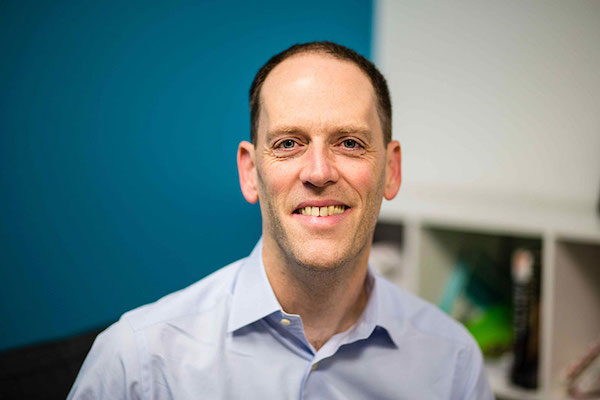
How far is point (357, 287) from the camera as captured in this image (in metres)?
1.30

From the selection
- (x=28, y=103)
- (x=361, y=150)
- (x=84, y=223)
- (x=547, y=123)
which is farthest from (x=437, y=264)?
(x=28, y=103)

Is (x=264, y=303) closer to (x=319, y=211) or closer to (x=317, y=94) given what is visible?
(x=319, y=211)

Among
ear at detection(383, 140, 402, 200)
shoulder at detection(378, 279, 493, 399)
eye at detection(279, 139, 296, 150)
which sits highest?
eye at detection(279, 139, 296, 150)

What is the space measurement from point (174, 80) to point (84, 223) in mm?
605

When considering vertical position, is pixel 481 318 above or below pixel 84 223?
below

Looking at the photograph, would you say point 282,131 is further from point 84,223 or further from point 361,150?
point 84,223

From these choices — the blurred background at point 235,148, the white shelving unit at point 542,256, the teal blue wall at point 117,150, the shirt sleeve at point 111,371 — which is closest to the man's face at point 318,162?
the shirt sleeve at point 111,371

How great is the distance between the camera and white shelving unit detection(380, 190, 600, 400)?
187 cm

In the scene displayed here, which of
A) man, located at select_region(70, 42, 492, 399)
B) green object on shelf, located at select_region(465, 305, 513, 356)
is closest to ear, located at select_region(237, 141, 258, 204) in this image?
man, located at select_region(70, 42, 492, 399)

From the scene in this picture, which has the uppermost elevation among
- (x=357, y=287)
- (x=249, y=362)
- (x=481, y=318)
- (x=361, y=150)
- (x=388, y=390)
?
(x=361, y=150)

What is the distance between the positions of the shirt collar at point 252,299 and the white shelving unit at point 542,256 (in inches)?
42.0

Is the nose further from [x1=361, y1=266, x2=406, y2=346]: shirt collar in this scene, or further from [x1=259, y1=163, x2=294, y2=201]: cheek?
[x1=361, y1=266, x2=406, y2=346]: shirt collar

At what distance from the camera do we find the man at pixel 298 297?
1.13 m

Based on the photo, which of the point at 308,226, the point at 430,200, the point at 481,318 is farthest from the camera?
the point at 430,200
